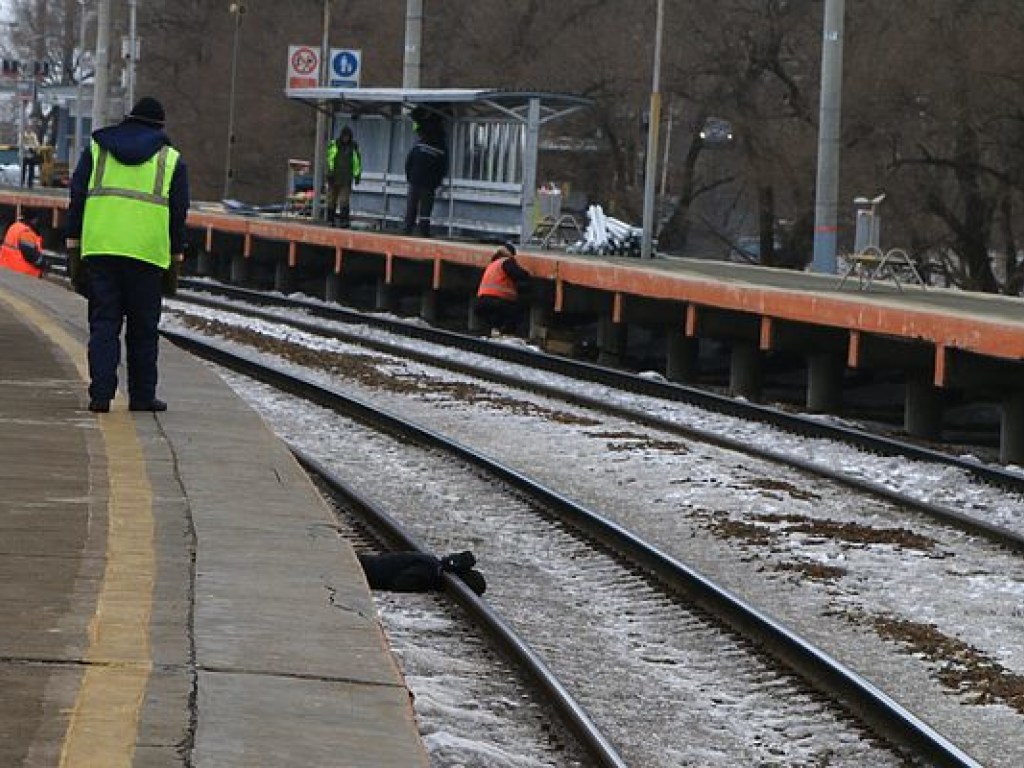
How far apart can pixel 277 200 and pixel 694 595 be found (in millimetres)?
60322

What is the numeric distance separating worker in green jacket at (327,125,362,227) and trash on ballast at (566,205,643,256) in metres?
3.79

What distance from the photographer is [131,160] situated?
11.9 metres

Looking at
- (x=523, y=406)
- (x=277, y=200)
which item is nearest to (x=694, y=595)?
(x=523, y=406)

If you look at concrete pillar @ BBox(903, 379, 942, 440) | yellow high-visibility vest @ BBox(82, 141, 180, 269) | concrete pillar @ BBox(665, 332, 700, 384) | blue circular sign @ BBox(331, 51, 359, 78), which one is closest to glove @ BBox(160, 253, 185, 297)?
yellow high-visibility vest @ BBox(82, 141, 180, 269)

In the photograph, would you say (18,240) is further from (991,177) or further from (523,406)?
(991,177)

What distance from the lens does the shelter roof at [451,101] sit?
31.7 meters

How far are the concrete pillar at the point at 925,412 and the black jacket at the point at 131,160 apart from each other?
31.9 feet

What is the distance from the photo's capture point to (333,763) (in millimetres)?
5695

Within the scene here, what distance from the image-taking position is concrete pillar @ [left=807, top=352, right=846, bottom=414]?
22.1 meters

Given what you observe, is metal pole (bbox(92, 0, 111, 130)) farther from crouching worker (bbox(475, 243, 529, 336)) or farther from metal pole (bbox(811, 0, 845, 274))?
metal pole (bbox(811, 0, 845, 274))

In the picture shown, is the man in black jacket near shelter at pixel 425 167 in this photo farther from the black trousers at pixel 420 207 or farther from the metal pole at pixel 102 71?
the metal pole at pixel 102 71

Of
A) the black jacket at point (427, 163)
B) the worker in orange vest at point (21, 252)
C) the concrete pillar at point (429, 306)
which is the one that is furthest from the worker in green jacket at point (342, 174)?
the worker in orange vest at point (21, 252)

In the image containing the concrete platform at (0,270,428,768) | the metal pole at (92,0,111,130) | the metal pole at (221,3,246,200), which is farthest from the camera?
the metal pole at (221,3,246,200)

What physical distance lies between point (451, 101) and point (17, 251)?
703cm
